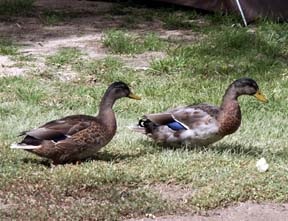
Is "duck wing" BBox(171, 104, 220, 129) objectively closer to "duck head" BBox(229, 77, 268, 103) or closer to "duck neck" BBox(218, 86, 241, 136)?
"duck neck" BBox(218, 86, 241, 136)

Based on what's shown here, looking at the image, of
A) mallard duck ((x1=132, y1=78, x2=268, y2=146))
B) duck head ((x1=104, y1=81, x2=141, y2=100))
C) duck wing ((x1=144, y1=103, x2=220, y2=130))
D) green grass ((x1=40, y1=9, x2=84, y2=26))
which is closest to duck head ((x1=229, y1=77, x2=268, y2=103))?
mallard duck ((x1=132, y1=78, x2=268, y2=146))

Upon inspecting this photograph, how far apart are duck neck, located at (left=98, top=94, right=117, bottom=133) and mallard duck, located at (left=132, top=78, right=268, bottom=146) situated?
1.47 ft

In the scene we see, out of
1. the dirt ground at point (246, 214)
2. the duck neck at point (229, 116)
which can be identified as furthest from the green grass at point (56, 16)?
the dirt ground at point (246, 214)

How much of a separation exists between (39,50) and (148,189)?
5.49 m

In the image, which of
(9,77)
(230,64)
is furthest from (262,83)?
(9,77)

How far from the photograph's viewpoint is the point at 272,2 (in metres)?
12.7

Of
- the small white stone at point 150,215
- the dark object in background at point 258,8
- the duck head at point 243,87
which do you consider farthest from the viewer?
the dark object in background at point 258,8

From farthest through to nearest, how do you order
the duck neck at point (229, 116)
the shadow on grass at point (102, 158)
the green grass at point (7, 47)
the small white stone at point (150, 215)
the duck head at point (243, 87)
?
the green grass at point (7, 47) → the duck head at point (243, 87) → the duck neck at point (229, 116) → the shadow on grass at point (102, 158) → the small white stone at point (150, 215)

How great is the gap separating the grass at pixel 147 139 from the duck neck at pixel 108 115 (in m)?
0.26

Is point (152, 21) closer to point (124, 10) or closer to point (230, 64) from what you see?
point (124, 10)

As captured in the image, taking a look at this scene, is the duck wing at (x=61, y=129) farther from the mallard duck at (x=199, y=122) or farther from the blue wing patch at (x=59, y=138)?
the mallard duck at (x=199, y=122)

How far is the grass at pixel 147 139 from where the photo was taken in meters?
5.88

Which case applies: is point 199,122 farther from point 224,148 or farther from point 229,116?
point 224,148

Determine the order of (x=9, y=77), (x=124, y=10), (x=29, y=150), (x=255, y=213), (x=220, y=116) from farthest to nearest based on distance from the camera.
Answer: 1. (x=124, y=10)
2. (x=9, y=77)
3. (x=220, y=116)
4. (x=29, y=150)
5. (x=255, y=213)
